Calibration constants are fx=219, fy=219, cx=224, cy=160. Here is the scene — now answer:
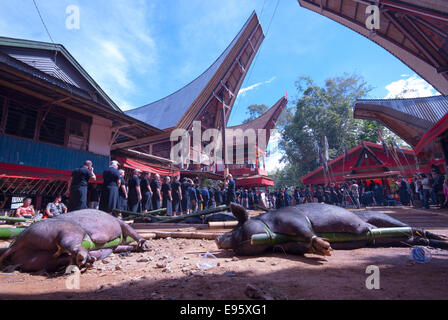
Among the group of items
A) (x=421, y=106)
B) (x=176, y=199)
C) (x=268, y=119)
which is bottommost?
(x=176, y=199)

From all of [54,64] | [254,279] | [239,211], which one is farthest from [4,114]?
[254,279]

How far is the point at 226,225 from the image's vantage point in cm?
541

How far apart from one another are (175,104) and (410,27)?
16408mm

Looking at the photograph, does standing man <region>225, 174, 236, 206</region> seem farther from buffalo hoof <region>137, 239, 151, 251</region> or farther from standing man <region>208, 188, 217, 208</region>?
buffalo hoof <region>137, 239, 151, 251</region>

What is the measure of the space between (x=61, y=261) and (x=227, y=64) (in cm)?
1979

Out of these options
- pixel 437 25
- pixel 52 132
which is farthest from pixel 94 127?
pixel 437 25

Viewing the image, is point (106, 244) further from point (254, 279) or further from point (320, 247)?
point (320, 247)

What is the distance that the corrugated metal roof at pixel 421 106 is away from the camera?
12919 mm

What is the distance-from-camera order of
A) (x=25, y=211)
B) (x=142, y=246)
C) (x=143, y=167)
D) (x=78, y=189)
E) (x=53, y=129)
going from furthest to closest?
(x=143, y=167)
(x=53, y=129)
(x=25, y=211)
(x=78, y=189)
(x=142, y=246)

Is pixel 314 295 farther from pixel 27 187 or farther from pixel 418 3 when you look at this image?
pixel 27 187

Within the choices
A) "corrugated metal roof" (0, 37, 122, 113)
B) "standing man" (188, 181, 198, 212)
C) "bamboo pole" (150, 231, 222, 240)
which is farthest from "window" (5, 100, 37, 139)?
"bamboo pole" (150, 231, 222, 240)

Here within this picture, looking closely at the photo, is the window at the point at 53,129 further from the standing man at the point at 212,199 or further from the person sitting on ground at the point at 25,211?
the standing man at the point at 212,199

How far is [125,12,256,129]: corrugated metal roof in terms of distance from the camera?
17.1 meters

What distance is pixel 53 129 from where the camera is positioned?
9461mm
